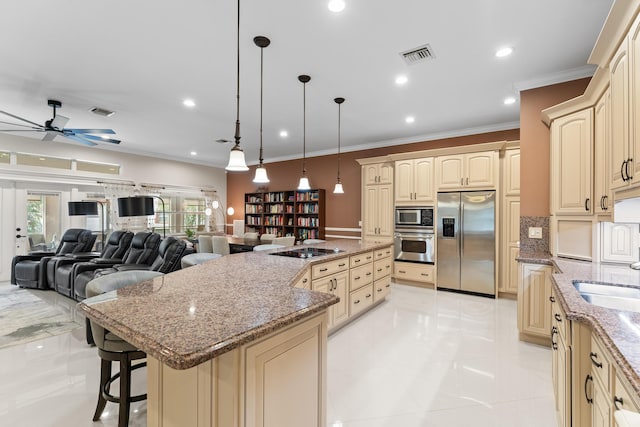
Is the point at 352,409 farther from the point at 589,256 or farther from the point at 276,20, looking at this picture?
the point at 276,20

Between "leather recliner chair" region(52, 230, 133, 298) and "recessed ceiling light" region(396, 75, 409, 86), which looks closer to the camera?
"recessed ceiling light" region(396, 75, 409, 86)

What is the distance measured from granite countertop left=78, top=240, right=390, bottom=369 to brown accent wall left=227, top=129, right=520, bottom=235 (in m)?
4.59

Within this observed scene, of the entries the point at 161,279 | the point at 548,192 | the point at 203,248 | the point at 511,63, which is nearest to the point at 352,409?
the point at 161,279

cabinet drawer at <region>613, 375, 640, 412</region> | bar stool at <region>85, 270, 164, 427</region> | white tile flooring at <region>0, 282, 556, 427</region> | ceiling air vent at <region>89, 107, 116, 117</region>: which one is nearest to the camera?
cabinet drawer at <region>613, 375, 640, 412</region>

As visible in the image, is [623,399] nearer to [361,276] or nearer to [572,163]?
[572,163]

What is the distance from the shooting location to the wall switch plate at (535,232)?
128 inches

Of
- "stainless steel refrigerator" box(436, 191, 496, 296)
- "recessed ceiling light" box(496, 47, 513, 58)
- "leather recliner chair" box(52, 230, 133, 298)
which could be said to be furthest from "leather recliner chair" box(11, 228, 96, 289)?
"recessed ceiling light" box(496, 47, 513, 58)

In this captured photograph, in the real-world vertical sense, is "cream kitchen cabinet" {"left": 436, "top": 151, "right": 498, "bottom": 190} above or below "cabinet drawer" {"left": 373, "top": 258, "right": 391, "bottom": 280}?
above

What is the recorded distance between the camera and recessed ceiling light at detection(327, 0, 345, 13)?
2.16 meters

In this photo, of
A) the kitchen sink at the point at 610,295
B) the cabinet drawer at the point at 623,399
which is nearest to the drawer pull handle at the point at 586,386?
the cabinet drawer at the point at 623,399

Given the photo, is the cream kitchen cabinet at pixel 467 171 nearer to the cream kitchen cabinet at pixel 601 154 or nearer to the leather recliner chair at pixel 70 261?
the cream kitchen cabinet at pixel 601 154

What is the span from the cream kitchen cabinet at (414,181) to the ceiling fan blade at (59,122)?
5143mm

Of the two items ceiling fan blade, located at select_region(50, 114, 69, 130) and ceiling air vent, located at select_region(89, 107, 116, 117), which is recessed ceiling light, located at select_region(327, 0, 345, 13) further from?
ceiling air vent, located at select_region(89, 107, 116, 117)

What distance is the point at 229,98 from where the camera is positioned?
13.2ft
